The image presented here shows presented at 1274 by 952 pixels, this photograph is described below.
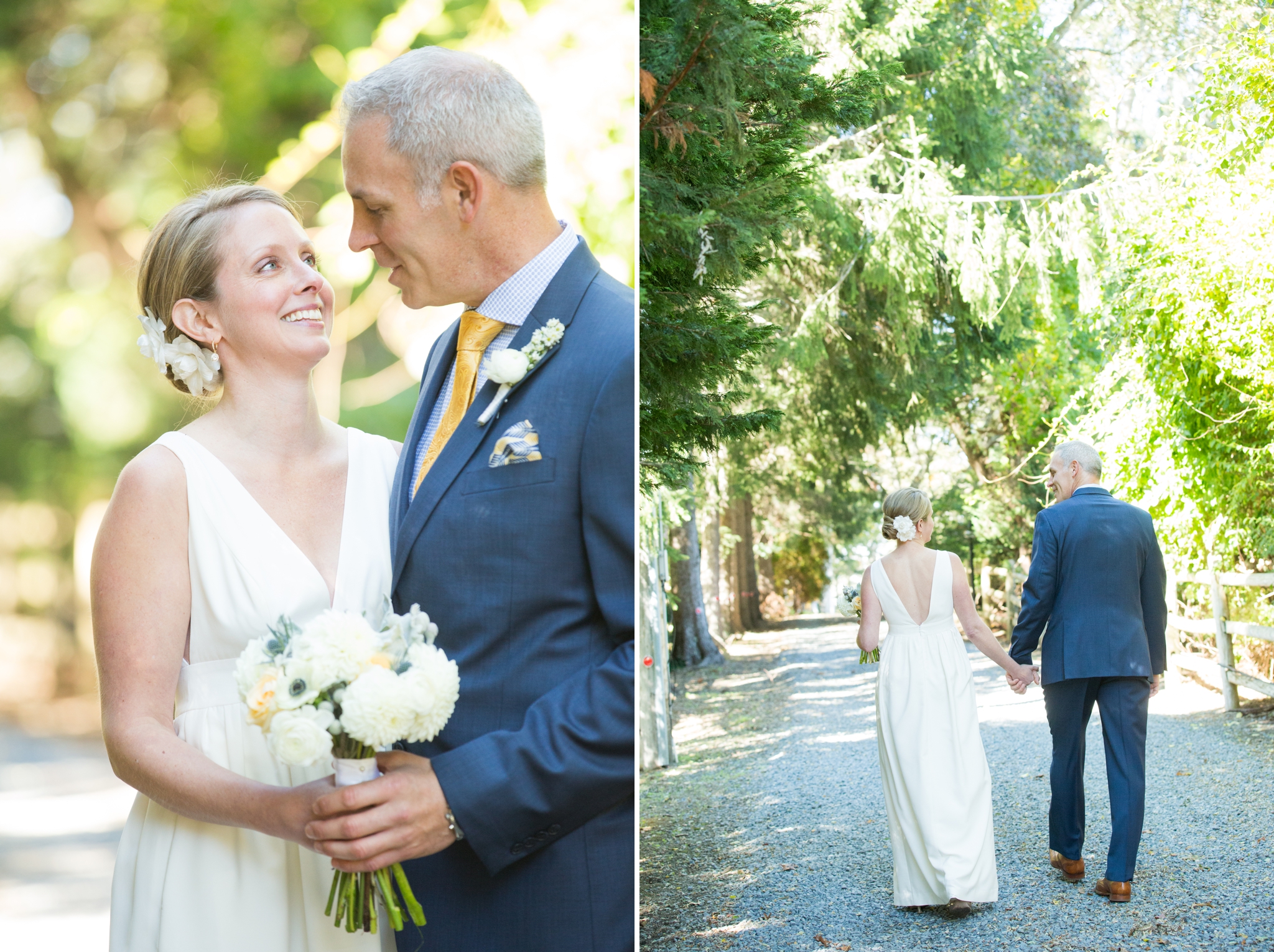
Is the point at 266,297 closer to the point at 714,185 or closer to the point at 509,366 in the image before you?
the point at 509,366

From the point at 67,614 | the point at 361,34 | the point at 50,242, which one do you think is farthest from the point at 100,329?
the point at 361,34

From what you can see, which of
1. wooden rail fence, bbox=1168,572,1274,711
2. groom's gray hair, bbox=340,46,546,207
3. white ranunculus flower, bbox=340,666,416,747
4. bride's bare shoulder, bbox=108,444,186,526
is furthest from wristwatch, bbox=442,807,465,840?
wooden rail fence, bbox=1168,572,1274,711

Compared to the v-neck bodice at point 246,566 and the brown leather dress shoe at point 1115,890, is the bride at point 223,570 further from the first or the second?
the brown leather dress shoe at point 1115,890

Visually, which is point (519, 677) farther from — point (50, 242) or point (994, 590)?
point (994, 590)

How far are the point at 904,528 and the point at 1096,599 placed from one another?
0.54 m

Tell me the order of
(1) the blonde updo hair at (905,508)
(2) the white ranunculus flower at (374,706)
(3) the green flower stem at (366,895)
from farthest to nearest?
(1) the blonde updo hair at (905,508) → (3) the green flower stem at (366,895) → (2) the white ranunculus flower at (374,706)

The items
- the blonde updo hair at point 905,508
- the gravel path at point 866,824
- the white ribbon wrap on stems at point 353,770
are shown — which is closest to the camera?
the white ribbon wrap on stems at point 353,770

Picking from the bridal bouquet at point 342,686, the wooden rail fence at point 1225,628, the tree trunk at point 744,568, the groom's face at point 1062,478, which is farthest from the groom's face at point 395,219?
the wooden rail fence at point 1225,628

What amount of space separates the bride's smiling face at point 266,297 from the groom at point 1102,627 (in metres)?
1.99

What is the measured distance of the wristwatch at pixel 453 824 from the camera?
5.72ft

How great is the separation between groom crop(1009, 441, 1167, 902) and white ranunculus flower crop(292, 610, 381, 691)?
199 cm

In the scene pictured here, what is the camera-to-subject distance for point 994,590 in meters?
2.95

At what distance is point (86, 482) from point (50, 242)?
18.9 inches

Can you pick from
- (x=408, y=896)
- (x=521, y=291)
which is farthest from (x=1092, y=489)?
(x=408, y=896)
